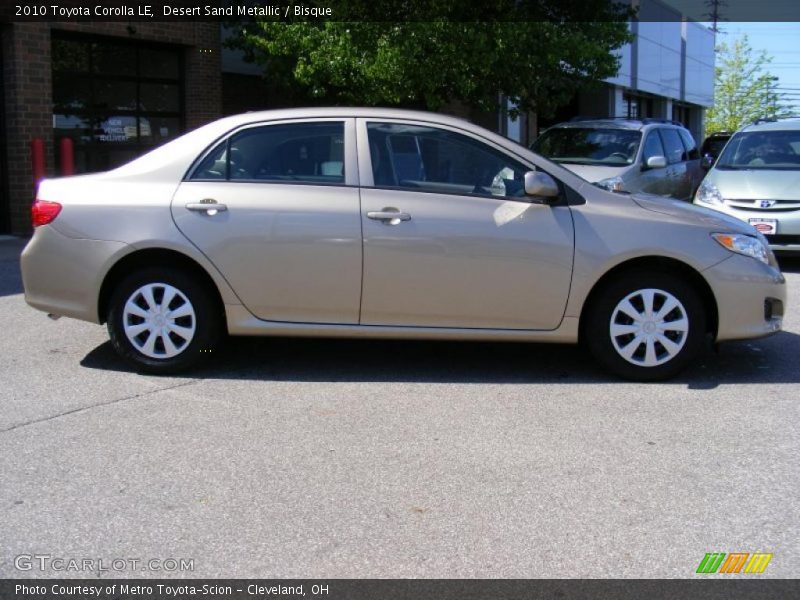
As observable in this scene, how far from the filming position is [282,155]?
238 inches

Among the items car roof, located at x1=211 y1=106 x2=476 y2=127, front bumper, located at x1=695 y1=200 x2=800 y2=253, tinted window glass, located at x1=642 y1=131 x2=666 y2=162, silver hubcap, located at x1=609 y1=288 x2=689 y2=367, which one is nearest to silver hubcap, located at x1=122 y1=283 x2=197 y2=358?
car roof, located at x1=211 y1=106 x2=476 y2=127

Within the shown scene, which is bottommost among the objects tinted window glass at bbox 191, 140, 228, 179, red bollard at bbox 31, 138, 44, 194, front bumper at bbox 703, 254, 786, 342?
front bumper at bbox 703, 254, 786, 342

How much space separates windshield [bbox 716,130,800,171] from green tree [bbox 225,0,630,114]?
9.09 feet

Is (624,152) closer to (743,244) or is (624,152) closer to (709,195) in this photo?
(709,195)

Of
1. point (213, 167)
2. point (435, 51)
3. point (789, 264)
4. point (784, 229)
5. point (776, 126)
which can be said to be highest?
point (435, 51)

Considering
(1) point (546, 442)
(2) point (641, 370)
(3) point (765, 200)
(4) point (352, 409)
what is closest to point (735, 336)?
(2) point (641, 370)

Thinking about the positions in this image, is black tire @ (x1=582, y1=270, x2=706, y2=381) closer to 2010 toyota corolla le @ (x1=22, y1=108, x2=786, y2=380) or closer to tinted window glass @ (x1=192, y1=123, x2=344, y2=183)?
2010 toyota corolla le @ (x1=22, y1=108, x2=786, y2=380)

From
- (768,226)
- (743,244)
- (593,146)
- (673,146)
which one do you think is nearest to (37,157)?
(593,146)

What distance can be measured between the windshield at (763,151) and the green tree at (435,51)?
9.09 ft

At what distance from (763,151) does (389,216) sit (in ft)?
27.5

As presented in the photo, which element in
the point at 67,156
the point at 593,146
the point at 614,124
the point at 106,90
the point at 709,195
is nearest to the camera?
the point at 709,195

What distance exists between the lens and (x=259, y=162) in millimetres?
6055

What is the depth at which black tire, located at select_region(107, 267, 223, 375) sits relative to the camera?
19.6 feet

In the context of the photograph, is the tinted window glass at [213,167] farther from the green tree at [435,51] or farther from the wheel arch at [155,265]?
the green tree at [435,51]
